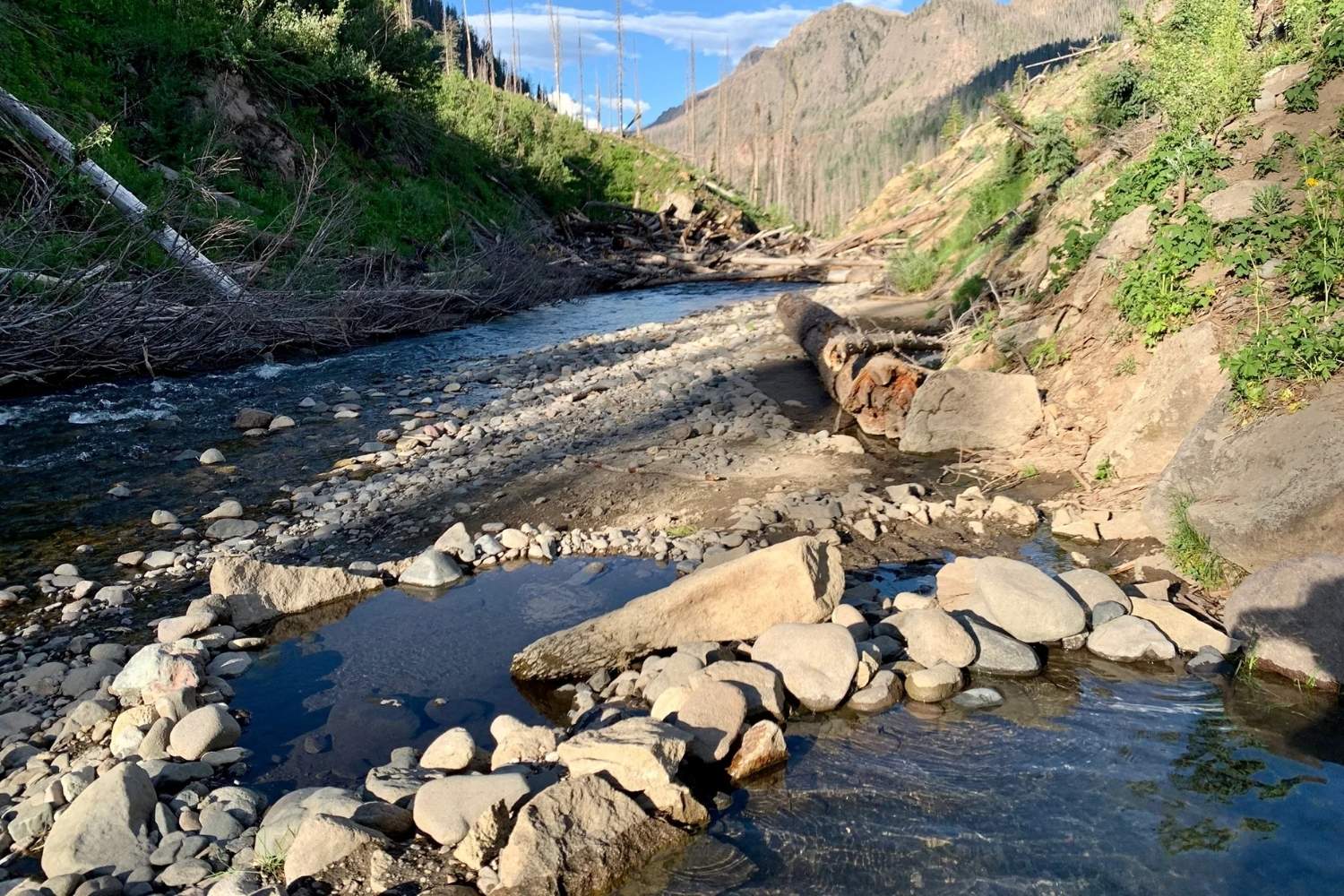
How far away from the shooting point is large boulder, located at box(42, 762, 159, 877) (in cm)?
309

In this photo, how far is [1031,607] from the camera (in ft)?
15.0

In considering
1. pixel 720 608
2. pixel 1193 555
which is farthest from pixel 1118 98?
pixel 720 608

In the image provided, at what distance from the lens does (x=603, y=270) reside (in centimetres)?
2606

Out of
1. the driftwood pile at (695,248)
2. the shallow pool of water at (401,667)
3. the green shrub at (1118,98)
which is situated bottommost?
the shallow pool of water at (401,667)

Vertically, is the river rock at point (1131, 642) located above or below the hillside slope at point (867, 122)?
below

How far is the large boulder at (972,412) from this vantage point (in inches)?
306

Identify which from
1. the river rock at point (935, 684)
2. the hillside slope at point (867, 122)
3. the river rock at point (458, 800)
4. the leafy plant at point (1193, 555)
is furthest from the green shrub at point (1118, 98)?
the hillside slope at point (867, 122)

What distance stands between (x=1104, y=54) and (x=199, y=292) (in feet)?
76.3

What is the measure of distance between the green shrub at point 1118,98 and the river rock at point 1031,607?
1093 cm

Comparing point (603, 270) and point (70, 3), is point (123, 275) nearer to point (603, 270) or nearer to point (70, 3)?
point (70, 3)

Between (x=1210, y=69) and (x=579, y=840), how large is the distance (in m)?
8.99

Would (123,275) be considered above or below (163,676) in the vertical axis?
above

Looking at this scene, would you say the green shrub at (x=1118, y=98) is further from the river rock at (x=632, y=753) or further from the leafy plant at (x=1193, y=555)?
the river rock at (x=632, y=753)

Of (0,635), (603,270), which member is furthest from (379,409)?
(603,270)
